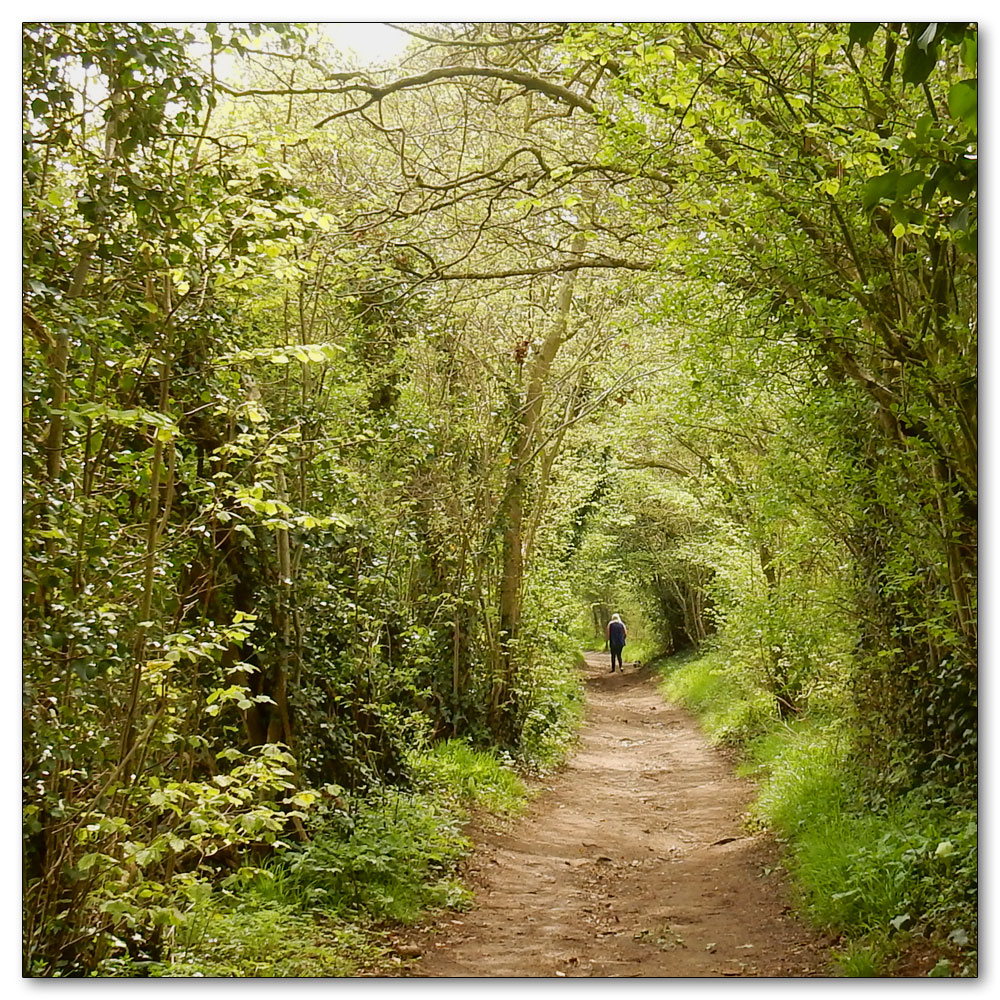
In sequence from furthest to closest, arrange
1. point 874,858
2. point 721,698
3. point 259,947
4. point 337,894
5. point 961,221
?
point 721,698
point 337,894
point 874,858
point 259,947
point 961,221

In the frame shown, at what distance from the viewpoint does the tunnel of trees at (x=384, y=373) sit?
325 centimetres

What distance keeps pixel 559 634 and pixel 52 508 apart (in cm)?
865

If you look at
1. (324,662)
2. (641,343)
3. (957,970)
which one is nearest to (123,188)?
(324,662)

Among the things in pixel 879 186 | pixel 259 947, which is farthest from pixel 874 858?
pixel 879 186

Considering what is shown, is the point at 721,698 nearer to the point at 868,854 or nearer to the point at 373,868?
the point at 868,854

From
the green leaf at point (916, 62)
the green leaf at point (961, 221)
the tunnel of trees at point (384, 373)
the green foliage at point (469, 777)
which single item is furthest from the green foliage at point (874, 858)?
the green leaf at point (916, 62)

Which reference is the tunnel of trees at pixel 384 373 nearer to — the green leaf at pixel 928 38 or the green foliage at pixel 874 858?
the green leaf at pixel 928 38

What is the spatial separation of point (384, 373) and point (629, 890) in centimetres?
371

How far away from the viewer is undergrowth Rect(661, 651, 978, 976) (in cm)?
357

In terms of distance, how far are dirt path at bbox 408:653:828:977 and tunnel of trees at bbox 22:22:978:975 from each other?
0.85 m

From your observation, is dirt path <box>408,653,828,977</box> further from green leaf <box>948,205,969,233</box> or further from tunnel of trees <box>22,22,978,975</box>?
green leaf <box>948,205,969,233</box>

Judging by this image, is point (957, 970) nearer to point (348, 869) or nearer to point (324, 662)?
point (348, 869)

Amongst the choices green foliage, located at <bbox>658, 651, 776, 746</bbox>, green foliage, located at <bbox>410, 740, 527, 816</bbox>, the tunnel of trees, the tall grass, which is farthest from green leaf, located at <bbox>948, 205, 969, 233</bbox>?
green foliage, located at <bbox>658, 651, 776, 746</bbox>

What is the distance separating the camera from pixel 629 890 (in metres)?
5.19
